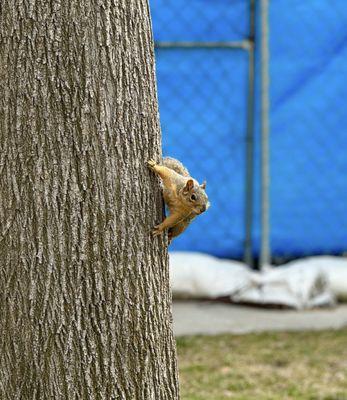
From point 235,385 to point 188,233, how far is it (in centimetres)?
225

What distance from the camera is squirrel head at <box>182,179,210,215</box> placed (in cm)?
306

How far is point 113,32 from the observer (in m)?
2.95

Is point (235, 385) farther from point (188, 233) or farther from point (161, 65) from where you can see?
point (161, 65)

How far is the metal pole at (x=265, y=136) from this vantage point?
6.87m

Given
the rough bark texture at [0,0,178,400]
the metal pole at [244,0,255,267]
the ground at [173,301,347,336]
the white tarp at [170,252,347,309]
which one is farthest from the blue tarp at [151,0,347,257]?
the rough bark texture at [0,0,178,400]

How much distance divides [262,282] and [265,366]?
1.38m

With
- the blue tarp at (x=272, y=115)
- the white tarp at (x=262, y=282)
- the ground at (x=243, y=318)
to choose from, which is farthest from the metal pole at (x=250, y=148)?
the ground at (x=243, y=318)

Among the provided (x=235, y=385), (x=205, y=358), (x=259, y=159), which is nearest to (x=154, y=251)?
(x=235, y=385)

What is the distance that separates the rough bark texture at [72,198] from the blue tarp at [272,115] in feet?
12.8

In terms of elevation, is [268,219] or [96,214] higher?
[268,219]

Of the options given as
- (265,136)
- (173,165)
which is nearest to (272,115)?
(265,136)

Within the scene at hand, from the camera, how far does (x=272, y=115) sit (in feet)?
23.2

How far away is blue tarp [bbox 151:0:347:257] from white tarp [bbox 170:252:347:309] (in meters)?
0.34

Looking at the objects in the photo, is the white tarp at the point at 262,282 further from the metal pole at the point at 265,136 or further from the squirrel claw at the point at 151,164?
the squirrel claw at the point at 151,164
